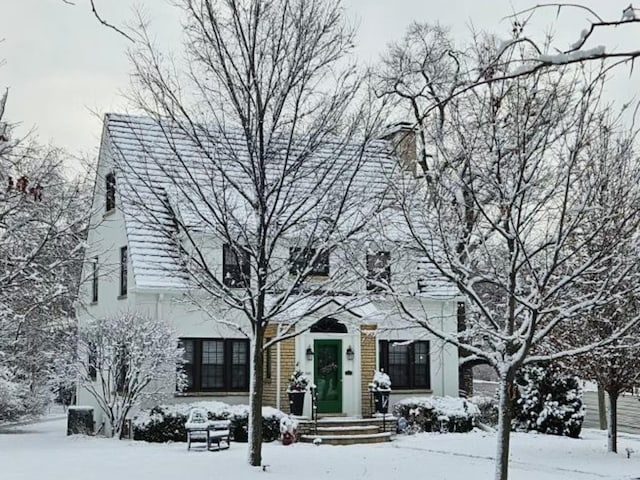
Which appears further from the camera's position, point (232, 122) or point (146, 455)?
point (146, 455)

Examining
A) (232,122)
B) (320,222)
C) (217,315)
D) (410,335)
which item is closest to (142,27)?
(232,122)

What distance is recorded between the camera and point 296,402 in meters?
22.1

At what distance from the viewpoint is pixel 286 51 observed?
580 inches

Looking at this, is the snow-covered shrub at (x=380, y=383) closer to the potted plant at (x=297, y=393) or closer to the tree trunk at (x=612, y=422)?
the potted plant at (x=297, y=393)

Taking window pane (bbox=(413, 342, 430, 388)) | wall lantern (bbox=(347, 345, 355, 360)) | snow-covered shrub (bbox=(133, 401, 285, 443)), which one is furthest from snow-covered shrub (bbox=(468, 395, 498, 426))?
snow-covered shrub (bbox=(133, 401, 285, 443))

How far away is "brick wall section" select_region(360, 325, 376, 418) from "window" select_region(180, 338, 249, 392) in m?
3.06

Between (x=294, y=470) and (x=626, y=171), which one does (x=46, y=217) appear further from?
(x=626, y=171)

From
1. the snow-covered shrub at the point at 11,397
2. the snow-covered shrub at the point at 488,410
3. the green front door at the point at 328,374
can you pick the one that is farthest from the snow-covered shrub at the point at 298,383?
the snow-covered shrub at the point at 11,397

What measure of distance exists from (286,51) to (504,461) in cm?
723

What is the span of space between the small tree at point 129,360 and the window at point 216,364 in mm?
662

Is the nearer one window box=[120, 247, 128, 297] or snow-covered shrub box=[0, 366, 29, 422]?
window box=[120, 247, 128, 297]

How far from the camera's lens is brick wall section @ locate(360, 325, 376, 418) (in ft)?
78.1

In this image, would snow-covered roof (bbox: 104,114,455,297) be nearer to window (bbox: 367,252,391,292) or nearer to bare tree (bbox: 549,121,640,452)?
window (bbox: 367,252,391,292)

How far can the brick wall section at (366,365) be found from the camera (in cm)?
2380
